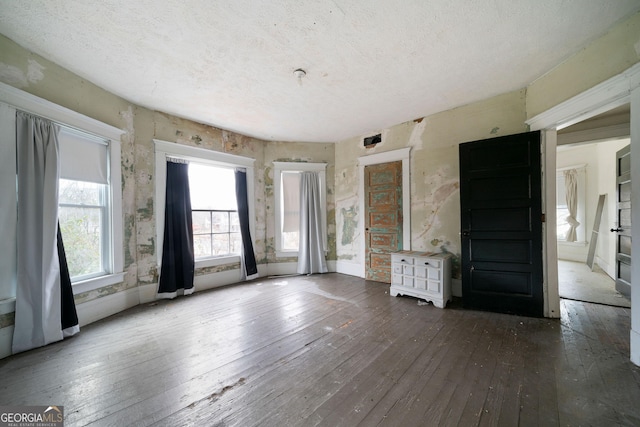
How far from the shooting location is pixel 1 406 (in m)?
1.53

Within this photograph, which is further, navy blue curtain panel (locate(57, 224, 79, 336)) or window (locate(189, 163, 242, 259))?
window (locate(189, 163, 242, 259))

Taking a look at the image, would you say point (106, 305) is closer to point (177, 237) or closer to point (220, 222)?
point (177, 237)

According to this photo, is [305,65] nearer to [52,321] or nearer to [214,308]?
[214,308]

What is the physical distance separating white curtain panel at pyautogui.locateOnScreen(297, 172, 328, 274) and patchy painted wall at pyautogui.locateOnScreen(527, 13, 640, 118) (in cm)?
350

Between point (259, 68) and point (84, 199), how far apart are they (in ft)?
8.41

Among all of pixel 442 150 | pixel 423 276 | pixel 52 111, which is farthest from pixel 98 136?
pixel 442 150

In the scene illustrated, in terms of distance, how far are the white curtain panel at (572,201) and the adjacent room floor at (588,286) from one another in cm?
93

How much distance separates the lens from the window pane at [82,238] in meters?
2.64

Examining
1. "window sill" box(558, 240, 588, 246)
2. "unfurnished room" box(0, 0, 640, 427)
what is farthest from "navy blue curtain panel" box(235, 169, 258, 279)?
"window sill" box(558, 240, 588, 246)

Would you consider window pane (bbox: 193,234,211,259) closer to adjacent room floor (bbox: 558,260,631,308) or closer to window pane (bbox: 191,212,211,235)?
window pane (bbox: 191,212,211,235)

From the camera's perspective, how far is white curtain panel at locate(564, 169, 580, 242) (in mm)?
5742

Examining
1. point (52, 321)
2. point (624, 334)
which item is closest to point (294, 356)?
point (52, 321)

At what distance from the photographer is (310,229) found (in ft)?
15.9

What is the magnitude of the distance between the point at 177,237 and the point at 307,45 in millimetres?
3215
